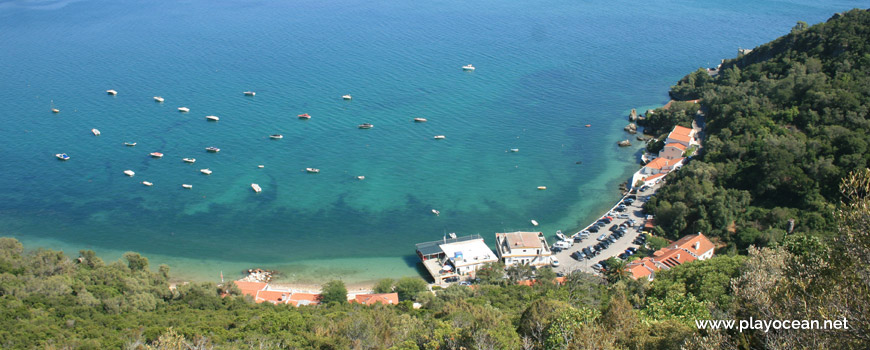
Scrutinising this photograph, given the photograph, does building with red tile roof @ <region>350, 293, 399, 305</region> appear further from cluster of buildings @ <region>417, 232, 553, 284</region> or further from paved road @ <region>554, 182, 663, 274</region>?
paved road @ <region>554, 182, 663, 274</region>

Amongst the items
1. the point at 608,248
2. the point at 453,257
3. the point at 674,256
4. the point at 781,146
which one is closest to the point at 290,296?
the point at 453,257

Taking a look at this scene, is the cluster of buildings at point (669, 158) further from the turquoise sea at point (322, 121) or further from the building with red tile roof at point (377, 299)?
the building with red tile roof at point (377, 299)

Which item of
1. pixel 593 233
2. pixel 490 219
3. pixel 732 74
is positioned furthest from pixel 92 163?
pixel 732 74

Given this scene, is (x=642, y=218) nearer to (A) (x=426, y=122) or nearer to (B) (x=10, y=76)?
(A) (x=426, y=122)

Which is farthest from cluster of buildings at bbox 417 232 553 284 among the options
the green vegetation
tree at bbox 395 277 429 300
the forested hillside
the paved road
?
the forested hillside

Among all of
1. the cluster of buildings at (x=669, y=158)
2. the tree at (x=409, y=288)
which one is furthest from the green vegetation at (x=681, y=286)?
the cluster of buildings at (x=669, y=158)
